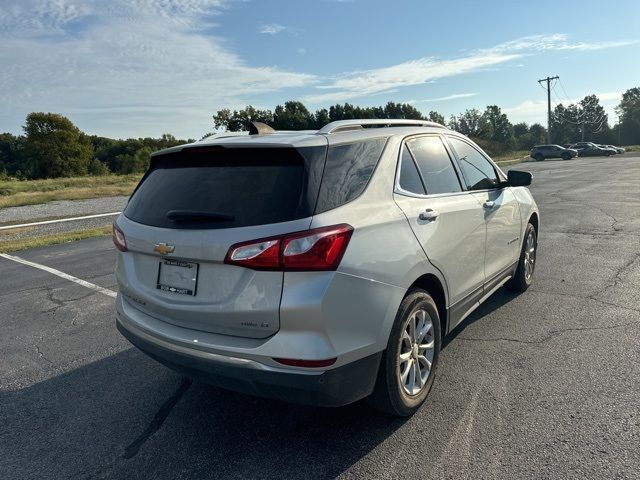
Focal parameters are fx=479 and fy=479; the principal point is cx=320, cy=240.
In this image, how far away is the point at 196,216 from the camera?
2693mm

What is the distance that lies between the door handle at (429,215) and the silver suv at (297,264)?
0.02 m

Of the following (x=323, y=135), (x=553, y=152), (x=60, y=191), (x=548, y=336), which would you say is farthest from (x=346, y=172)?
(x=553, y=152)

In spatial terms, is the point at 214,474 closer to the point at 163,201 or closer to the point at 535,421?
the point at 163,201

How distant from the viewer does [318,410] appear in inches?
127

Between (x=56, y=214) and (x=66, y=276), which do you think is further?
(x=56, y=214)

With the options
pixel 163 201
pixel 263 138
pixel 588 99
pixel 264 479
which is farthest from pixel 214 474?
pixel 588 99

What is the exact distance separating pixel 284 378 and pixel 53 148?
70.7 metres

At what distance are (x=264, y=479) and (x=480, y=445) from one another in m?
1.23

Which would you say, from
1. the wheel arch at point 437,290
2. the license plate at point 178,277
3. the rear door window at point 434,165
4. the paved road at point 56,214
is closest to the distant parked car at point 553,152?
the paved road at point 56,214

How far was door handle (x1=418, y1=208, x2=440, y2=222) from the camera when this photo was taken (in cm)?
313

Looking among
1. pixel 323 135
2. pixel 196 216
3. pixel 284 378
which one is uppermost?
pixel 323 135

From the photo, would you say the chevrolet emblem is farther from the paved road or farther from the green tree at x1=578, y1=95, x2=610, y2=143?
the green tree at x1=578, y1=95, x2=610, y2=143

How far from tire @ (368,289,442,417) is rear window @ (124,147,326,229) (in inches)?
36.9

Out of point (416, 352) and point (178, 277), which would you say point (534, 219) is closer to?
point (416, 352)
